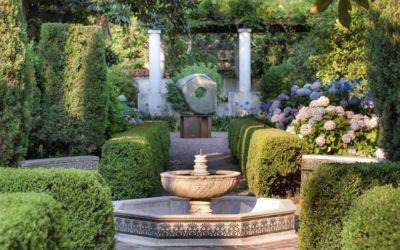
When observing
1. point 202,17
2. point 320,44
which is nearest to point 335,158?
point 320,44

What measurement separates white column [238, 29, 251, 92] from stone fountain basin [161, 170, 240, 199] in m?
16.3

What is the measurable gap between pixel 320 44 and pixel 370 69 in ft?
31.5

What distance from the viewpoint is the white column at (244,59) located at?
81.6 ft

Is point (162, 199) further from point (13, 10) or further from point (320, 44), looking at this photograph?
point (320, 44)

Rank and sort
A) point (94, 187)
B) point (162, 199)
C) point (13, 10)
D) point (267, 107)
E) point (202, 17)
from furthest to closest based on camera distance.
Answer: point (202, 17), point (267, 107), point (162, 199), point (13, 10), point (94, 187)

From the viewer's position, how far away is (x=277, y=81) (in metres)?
19.3

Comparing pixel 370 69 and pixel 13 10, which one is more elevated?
pixel 13 10

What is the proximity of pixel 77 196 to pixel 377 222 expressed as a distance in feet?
7.28

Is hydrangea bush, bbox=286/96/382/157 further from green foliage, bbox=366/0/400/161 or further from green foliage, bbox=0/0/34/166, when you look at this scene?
green foliage, bbox=0/0/34/166

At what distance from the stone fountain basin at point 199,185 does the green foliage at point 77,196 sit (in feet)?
9.58

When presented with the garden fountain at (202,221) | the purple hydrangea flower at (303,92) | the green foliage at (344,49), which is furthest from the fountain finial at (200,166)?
the green foliage at (344,49)

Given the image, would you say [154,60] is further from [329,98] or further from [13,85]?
[13,85]

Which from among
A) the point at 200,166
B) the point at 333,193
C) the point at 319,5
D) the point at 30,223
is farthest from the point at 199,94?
the point at 319,5

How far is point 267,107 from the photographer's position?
50.7ft
